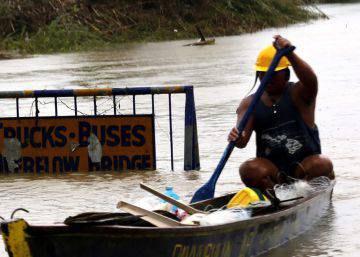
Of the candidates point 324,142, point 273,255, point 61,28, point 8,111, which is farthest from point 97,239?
point 61,28

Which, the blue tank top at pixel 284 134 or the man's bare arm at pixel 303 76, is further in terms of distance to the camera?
the blue tank top at pixel 284 134

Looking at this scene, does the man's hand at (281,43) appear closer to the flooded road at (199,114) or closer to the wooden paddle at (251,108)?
the wooden paddle at (251,108)

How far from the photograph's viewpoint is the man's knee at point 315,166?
7.26 m

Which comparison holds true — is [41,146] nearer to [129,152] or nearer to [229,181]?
[129,152]

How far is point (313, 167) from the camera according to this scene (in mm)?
7254

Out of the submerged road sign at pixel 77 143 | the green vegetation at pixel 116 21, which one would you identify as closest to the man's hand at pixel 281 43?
the submerged road sign at pixel 77 143

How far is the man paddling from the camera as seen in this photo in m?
7.18

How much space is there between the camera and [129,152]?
991 cm

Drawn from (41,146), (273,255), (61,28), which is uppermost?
(61,28)

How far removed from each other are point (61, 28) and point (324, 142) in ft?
98.6

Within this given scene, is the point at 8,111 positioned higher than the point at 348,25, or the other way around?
the point at 348,25

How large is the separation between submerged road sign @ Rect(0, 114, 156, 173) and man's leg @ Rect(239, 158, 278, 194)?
2.70m

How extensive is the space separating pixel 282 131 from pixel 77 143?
10.7ft

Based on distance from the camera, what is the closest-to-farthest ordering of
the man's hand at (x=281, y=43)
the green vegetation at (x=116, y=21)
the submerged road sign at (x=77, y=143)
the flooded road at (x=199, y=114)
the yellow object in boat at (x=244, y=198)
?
the yellow object in boat at (x=244, y=198) < the man's hand at (x=281, y=43) < the flooded road at (x=199, y=114) < the submerged road sign at (x=77, y=143) < the green vegetation at (x=116, y=21)
